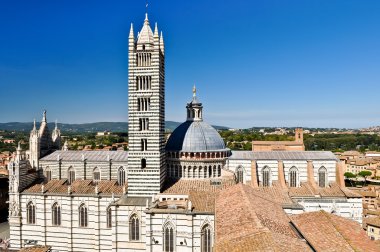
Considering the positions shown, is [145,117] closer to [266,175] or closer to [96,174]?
[96,174]

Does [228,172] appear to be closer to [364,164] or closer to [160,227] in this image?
[160,227]

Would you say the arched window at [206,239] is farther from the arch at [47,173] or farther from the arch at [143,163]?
the arch at [47,173]

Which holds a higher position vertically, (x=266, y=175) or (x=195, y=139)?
(x=195, y=139)

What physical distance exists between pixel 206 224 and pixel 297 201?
10.9m

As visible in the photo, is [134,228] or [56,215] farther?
[56,215]

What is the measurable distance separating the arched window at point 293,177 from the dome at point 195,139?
803cm

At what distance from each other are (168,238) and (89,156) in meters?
16.0

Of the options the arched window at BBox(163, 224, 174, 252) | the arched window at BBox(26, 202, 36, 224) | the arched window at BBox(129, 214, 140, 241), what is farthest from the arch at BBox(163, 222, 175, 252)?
the arched window at BBox(26, 202, 36, 224)

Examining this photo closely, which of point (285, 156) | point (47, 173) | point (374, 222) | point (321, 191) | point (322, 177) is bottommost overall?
point (374, 222)

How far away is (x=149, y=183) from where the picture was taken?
102 feet

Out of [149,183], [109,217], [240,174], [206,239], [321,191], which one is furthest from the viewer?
[240,174]

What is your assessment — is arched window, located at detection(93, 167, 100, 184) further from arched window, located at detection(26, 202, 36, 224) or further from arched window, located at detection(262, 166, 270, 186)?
arched window, located at detection(262, 166, 270, 186)

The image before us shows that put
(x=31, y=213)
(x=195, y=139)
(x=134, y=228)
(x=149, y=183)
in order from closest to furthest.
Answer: (x=134, y=228), (x=149, y=183), (x=195, y=139), (x=31, y=213)

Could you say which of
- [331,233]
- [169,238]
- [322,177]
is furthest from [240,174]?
[331,233]
